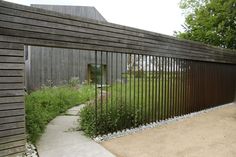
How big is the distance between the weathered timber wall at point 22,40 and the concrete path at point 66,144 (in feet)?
2.02

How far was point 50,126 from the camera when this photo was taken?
7.09 meters

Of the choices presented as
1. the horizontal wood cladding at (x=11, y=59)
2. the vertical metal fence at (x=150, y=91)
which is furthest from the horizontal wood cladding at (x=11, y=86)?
the vertical metal fence at (x=150, y=91)

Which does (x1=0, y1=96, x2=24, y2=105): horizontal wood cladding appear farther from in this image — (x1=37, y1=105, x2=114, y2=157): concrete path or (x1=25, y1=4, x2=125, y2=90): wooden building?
(x1=25, y1=4, x2=125, y2=90): wooden building

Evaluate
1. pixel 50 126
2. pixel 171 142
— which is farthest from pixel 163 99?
pixel 50 126

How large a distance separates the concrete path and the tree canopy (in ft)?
39.3

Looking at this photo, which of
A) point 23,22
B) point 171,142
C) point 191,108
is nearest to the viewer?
point 23,22

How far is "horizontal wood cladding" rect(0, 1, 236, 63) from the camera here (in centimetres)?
463

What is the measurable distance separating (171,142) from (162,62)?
9.18ft

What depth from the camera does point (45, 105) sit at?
9109 millimetres

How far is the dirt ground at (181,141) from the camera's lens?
524cm

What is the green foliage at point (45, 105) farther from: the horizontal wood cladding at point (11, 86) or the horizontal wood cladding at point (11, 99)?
the horizontal wood cladding at point (11, 86)

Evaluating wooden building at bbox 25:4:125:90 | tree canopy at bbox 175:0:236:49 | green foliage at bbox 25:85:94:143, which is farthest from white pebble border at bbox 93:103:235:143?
tree canopy at bbox 175:0:236:49

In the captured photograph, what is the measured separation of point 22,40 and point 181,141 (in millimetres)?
3829

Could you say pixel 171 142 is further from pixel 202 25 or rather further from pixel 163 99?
pixel 202 25
